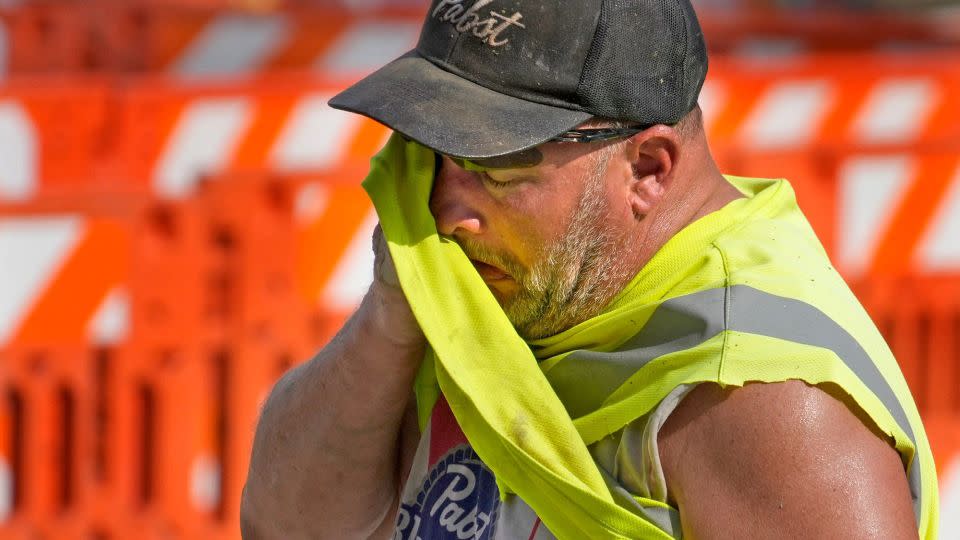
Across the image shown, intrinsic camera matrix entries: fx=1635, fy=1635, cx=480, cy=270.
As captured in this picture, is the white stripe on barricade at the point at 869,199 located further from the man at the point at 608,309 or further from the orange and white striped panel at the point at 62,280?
the man at the point at 608,309

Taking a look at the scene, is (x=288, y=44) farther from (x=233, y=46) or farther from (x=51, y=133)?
(x=51, y=133)

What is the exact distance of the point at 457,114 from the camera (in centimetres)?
221

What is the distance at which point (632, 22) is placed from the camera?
2.21m

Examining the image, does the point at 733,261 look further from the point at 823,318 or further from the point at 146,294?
the point at 146,294

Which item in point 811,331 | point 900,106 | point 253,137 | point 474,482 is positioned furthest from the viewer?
point 900,106

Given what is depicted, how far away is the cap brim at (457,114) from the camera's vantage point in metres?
2.18

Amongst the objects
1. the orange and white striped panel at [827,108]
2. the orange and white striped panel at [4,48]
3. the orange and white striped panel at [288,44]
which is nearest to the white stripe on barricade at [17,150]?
the orange and white striped panel at [4,48]

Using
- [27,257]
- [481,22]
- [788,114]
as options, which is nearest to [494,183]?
[481,22]

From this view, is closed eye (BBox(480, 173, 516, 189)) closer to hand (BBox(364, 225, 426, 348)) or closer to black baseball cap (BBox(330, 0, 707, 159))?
black baseball cap (BBox(330, 0, 707, 159))

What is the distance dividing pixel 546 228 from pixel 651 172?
17 centimetres

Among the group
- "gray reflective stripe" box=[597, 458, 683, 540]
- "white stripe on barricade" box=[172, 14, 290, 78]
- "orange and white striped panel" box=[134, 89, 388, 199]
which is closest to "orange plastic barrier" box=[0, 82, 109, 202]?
"orange and white striped panel" box=[134, 89, 388, 199]

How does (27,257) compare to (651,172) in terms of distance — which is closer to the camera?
(651,172)

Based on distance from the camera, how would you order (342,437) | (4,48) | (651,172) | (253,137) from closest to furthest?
(651,172) < (342,437) < (253,137) < (4,48)

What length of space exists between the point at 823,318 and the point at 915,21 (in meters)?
7.60
